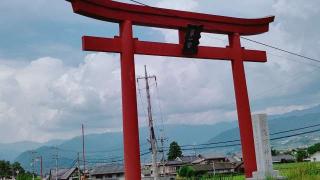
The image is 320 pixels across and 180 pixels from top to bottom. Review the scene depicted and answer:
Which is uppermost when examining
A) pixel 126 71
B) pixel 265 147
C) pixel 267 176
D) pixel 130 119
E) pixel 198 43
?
pixel 198 43

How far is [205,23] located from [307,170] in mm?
4804

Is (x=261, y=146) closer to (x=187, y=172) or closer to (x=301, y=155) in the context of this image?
(x=187, y=172)

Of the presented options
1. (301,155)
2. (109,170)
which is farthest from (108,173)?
(301,155)

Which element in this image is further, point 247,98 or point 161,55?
point 247,98

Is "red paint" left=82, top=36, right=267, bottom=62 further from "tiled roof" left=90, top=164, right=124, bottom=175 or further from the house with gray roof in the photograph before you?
"tiled roof" left=90, top=164, right=124, bottom=175

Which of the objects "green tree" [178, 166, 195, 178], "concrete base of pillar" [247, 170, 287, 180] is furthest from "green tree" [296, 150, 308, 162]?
"concrete base of pillar" [247, 170, 287, 180]

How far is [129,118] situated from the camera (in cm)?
1021

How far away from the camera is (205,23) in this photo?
1218 centimetres

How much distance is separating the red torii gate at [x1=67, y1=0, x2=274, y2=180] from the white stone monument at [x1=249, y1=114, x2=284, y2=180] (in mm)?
565

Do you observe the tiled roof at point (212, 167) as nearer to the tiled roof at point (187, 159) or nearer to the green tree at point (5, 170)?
the tiled roof at point (187, 159)

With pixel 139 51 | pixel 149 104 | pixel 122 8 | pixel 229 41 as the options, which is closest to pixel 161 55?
pixel 139 51

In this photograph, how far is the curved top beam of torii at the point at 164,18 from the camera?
34.4ft

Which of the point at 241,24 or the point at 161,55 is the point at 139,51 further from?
the point at 241,24

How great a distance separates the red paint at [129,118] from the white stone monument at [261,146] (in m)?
3.12
